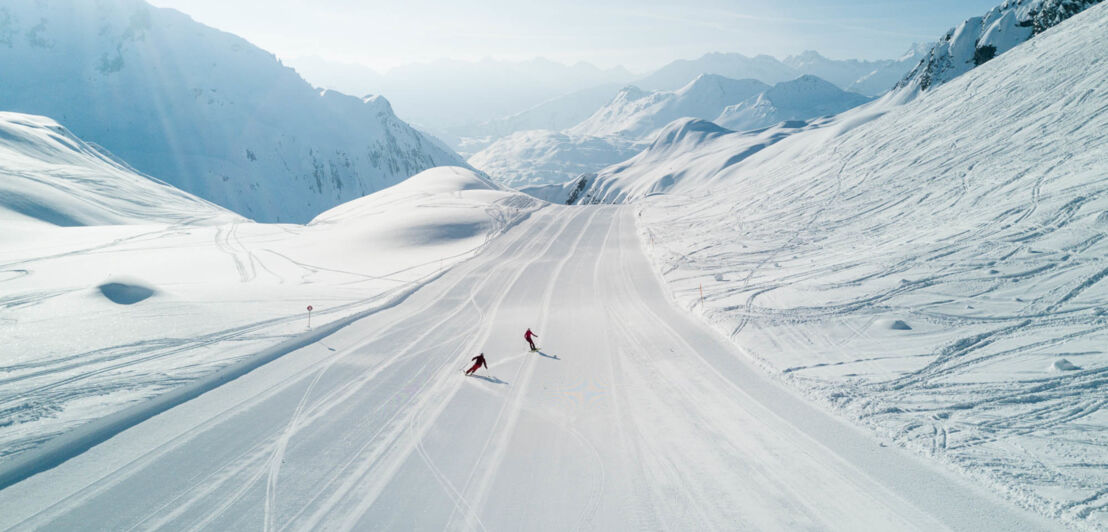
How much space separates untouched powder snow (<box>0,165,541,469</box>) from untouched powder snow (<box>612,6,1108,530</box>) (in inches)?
562

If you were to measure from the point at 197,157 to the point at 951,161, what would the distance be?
162162 mm

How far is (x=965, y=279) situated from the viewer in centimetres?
1317

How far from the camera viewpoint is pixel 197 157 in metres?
127

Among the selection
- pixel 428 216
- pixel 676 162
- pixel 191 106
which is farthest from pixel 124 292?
pixel 191 106

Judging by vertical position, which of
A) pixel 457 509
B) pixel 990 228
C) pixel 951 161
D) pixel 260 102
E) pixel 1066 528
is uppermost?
pixel 260 102

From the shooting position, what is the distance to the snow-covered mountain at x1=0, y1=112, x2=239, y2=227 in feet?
112

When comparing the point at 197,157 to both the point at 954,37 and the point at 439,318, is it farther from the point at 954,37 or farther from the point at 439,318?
the point at 954,37

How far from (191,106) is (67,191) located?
127501 mm

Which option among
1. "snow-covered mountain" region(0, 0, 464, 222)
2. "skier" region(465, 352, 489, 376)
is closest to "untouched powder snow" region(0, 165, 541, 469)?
"skier" region(465, 352, 489, 376)

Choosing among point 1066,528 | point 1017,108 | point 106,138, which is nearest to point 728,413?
point 1066,528

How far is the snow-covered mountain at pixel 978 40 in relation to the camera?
8381cm

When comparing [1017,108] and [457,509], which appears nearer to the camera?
[457,509]

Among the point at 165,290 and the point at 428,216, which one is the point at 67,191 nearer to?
the point at 428,216

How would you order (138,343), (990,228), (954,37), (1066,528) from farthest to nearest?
(954,37) < (990,228) < (138,343) < (1066,528)
